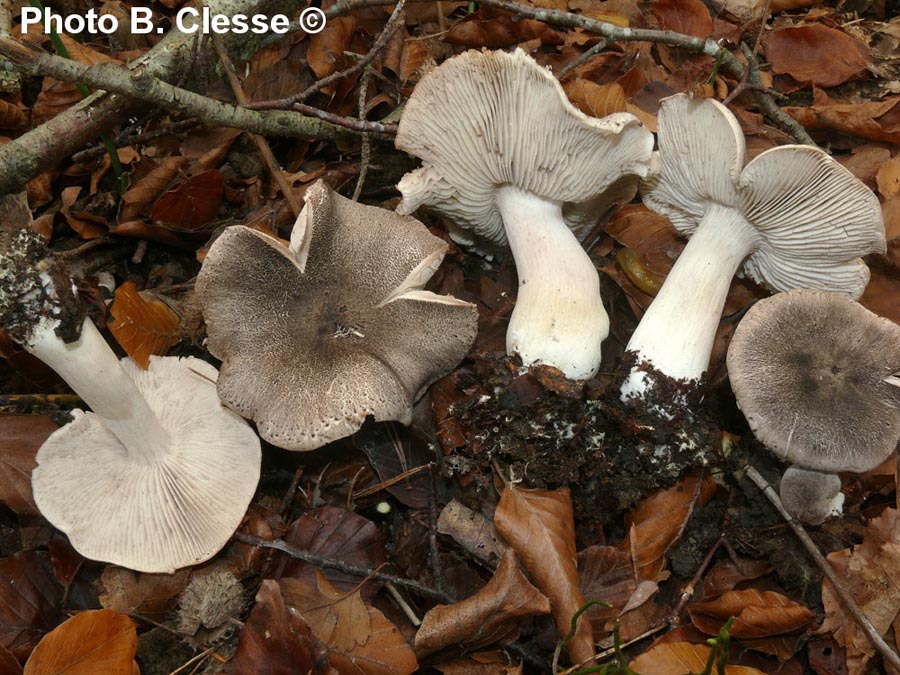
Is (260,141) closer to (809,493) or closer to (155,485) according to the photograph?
(155,485)

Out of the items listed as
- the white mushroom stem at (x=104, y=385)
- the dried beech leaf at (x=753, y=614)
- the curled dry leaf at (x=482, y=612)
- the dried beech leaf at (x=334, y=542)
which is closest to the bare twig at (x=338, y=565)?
the dried beech leaf at (x=334, y=542)

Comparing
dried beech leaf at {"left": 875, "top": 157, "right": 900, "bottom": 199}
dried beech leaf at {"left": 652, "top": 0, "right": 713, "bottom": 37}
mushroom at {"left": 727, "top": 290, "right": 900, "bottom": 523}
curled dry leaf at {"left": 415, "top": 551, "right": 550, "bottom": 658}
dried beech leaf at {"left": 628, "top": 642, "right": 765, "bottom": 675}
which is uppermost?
dried beech leaf at {"left": 652, "top": 0, "right": 713, "bottom": 37}

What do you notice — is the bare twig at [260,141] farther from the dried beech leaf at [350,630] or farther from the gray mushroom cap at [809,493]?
the gray mushroom cap at [809,493]

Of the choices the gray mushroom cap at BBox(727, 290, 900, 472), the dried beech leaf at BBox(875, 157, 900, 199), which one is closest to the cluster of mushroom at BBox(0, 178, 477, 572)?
the gray mushroom cap at BBox(727, 290, 900, 472)

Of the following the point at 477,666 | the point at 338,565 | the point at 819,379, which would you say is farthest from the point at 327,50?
the point at 477,666

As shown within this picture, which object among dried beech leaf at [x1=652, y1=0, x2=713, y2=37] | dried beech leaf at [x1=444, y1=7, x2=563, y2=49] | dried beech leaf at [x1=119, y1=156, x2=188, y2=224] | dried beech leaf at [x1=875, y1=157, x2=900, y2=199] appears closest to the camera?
dried beech leaf at [x1=119, y1=156, x2=188, y2=224]

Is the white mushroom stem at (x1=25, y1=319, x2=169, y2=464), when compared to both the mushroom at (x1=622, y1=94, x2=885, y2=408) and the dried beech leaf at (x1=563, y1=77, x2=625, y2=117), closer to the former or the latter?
the mushroom at (x1=622, y1=94, x2=885, y2=408)

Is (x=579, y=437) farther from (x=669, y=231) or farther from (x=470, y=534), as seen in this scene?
(x=669, y=231)

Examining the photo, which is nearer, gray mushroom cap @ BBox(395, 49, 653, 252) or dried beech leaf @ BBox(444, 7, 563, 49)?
gray mushroom cap @ BBox(395, 49, 653, 252)
